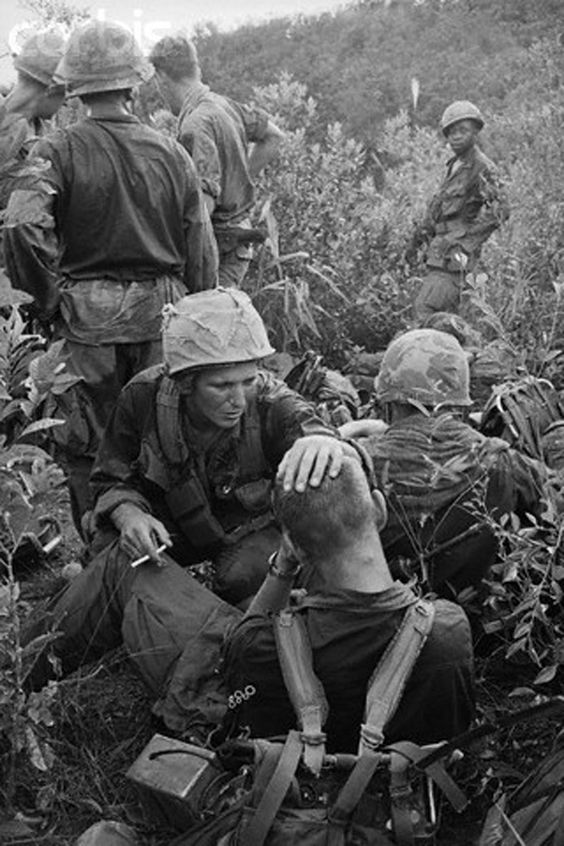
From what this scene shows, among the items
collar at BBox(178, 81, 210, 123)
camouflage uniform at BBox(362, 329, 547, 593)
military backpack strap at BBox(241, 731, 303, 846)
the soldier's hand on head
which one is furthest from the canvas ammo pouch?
collar at BBox(178, 81, 210, 123)

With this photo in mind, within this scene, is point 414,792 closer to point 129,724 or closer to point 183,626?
point 183,626

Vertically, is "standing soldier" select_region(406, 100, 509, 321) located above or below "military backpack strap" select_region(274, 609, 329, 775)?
below

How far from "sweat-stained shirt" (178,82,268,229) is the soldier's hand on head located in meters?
3.56

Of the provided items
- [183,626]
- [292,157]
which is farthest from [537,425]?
[292,157]

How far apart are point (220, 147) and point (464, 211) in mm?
3531

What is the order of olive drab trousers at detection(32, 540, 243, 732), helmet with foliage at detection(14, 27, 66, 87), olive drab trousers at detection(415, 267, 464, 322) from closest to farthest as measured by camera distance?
olive drab trousers at detection(32, 540, 243, 732) → helmet with foliage at detection(14, 27, 66, 87) → olive drab trousers at detection(415, 267, 464, 322)

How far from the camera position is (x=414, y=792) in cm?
259

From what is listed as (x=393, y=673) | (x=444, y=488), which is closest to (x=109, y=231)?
(x=444, y=488)

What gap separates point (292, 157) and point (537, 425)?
4.99 metres

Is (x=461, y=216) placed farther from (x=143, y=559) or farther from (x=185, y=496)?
(x=143, y=559)

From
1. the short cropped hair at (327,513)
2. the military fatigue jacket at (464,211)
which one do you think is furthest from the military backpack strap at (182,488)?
the military fatigue jacket at (464,211)

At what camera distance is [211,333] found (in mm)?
3562

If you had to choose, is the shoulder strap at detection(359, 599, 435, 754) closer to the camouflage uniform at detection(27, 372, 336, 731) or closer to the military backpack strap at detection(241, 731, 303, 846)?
the military backpack strap at detection(241, 731, 303, 846)

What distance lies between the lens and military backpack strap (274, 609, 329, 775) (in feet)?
8.62
